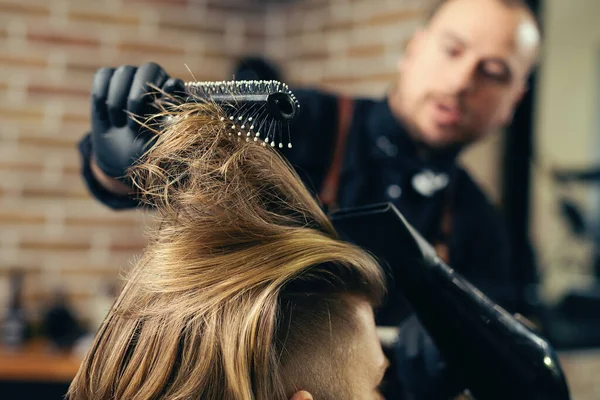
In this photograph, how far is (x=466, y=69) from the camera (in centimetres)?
130

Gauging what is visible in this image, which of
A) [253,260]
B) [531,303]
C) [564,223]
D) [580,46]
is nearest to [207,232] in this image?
[253,260]

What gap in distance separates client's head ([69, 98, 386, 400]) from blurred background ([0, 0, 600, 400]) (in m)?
1.54

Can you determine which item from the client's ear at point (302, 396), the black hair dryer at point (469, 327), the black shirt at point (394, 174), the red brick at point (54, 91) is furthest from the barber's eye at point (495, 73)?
the red brick at point (54, 91)

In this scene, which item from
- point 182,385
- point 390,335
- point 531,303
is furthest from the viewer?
point 531,303

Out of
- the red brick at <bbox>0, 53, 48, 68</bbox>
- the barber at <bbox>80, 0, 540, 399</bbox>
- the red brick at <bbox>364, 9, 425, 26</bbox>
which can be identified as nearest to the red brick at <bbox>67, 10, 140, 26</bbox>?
the red brick at <bbox>0, 53, 48, 68</bbox>

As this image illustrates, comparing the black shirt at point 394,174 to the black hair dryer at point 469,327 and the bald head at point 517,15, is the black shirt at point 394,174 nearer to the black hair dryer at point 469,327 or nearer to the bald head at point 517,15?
the bald head at point 517,15

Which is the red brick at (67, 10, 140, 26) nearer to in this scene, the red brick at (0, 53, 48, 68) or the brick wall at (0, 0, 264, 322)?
the brick wall at (0, 0, 264, 322)

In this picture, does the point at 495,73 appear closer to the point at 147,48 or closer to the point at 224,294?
the point at 224,294

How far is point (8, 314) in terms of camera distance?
7.31 ft

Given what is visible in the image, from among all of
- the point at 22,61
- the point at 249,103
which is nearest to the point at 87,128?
Result: the point at 22,61

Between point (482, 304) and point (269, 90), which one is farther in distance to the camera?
point (482, 304)

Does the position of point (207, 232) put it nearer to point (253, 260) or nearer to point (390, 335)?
point (253, 260)

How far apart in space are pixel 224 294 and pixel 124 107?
28 cm

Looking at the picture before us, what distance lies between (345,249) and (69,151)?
6.39ft
